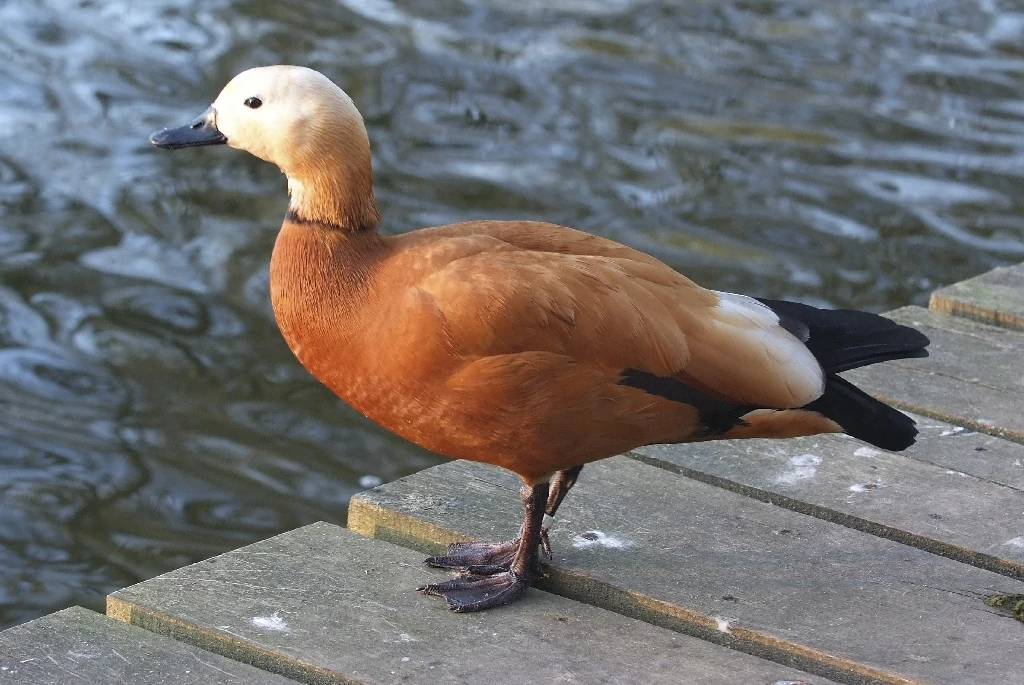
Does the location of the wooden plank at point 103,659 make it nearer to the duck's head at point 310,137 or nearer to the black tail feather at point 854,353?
the duck's head at point 310,137

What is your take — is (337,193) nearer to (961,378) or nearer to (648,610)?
(648,610)

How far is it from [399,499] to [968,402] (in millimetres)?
1431

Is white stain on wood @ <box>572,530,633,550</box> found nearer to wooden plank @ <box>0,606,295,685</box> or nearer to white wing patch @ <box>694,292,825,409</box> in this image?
white wing patch @ <box>694,292,825,409</box>

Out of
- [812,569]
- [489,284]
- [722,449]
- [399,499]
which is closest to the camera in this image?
[489,284]

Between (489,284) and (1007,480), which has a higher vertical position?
(489,284)

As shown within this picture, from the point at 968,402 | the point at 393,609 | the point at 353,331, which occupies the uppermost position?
the point at 353,331

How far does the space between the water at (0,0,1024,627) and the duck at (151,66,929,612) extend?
201 cm

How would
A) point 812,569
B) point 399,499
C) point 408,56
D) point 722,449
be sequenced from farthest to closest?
point 408,56 < point 722,449 < point 399,499 < point 812,569

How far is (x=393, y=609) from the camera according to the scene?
266 centimetres

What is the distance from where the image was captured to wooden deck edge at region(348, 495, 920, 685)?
2.54 metres

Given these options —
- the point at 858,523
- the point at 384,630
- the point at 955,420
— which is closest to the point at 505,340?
the point at 384,630

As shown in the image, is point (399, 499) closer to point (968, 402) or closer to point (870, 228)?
point (968, 402)

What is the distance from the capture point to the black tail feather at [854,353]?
2822 millimetres

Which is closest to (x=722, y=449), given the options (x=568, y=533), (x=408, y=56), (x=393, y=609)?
(x=568, y=533)
